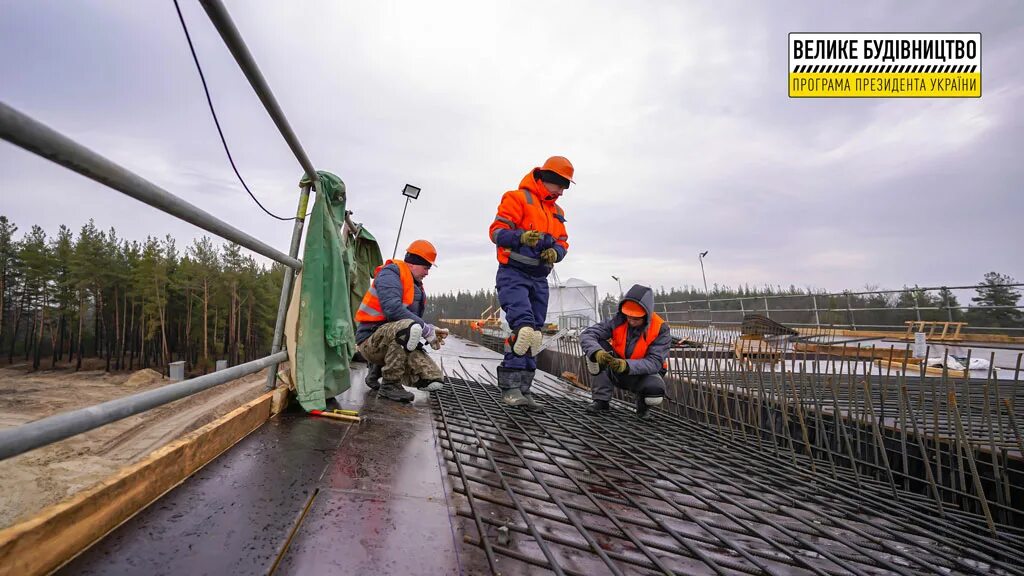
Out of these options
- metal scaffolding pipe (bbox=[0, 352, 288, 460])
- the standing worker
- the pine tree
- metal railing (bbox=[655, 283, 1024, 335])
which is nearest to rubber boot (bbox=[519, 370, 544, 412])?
the standing worker

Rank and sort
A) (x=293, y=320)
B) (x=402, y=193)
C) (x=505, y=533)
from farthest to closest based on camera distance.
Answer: (x=402, y=193)
(x=293, y=320)
(x=505, y=533)

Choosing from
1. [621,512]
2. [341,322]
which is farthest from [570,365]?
[621,512]

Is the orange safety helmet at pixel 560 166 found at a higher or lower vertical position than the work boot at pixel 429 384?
higher

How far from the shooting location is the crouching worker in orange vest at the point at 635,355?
3.46 metres

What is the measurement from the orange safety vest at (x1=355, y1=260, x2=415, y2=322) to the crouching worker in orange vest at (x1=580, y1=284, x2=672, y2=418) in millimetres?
1398

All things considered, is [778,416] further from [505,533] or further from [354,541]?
[354,541]

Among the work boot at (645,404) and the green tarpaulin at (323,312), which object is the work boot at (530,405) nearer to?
the work boot at (645,404)

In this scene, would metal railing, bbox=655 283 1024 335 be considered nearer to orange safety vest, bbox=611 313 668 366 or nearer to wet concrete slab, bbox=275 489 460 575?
orange safety vest, bbox=611 313 668 366

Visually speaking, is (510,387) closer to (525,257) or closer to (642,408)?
(525,257)

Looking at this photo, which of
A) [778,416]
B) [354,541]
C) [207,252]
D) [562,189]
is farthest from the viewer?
[207,252]

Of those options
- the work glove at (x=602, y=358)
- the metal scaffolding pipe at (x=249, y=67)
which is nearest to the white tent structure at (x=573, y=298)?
the work glove at (x=602, y=358)

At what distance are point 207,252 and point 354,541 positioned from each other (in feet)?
130

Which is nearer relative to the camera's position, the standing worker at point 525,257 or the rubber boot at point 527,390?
the standing worker at point 525,257

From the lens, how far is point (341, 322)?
2.47 metres
